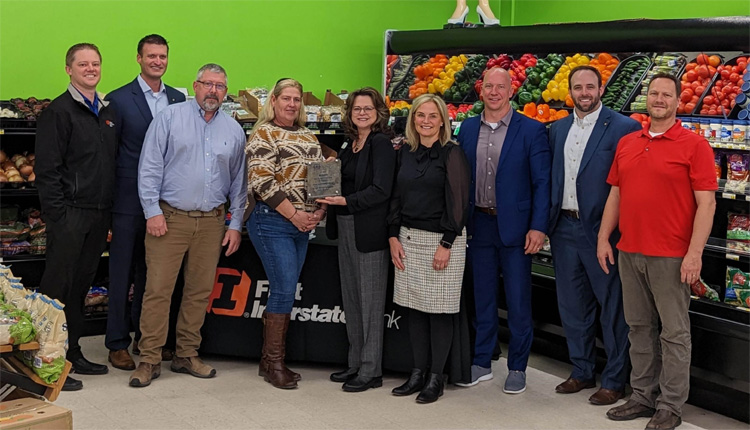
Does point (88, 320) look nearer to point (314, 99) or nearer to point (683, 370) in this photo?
point (314, 99)

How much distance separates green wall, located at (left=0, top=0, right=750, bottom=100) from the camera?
6.50 metres

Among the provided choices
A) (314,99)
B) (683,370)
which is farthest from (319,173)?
(314,99)

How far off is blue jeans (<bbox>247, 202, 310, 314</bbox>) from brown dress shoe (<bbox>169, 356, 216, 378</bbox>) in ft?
1.76

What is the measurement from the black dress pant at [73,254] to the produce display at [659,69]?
334 centimetres

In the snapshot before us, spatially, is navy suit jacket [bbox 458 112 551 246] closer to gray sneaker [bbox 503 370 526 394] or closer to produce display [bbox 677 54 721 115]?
gray sneaker [bbox 503 370 526 394]

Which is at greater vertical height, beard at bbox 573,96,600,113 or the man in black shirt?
beard at bbox 573,96,600,113

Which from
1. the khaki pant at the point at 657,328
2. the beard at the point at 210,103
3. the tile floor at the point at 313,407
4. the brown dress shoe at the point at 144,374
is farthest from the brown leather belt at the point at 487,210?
the brown dress shoe at the point at 144,374

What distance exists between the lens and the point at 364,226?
16.4ft

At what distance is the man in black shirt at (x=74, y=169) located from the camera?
506 centimetres

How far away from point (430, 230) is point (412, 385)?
88 cm

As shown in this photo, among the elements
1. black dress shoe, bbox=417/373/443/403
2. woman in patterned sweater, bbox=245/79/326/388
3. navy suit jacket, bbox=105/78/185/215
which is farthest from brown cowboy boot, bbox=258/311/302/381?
navy suit jacket, bbox=105/78/185/215

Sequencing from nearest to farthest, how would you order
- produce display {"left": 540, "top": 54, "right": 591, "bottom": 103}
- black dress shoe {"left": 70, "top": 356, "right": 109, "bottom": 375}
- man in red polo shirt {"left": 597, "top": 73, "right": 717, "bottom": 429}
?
man in red polo shirt {"left": 597, "top": 73, "right": 717, "bottom": 429}, black dress shoe {"left": 70, "top": 356, "right": 109, "bottom": 375}, produce display {"left": 540, "top": 54, "right": 591, "bottom": 103}

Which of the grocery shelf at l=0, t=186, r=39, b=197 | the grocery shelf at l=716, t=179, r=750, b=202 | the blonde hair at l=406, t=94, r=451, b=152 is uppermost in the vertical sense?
the blonde hair at l=406, t=94, r=451, b=152

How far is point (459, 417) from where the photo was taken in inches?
187
